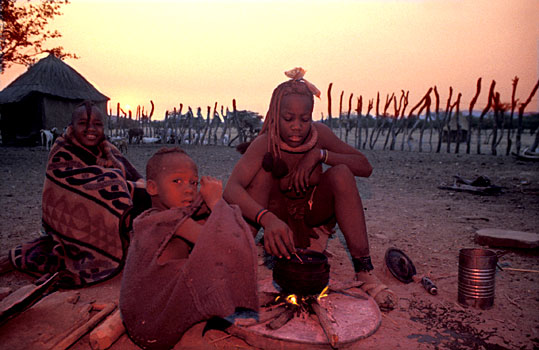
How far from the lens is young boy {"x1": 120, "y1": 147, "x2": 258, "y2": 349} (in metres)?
1.72

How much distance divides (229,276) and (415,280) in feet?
6.25

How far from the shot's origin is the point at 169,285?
6.00ft

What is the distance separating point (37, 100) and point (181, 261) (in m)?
20.7

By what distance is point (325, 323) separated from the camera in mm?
2070

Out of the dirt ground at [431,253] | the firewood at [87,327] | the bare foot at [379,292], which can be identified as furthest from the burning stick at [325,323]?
the firewood at [87,327]

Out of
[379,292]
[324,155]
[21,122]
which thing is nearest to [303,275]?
[379,292]

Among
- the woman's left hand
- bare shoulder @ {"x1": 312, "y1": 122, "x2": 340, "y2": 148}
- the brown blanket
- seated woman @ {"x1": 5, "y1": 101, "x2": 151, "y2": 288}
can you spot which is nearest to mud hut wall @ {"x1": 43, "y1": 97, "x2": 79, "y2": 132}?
seated woman @ {"x1": 5, "y1": 101, "x2": 151, "y2": 288}

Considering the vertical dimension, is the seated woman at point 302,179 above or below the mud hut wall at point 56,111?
below

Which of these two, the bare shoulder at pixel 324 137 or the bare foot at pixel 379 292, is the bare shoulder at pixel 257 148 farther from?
the bare foot at pixel 379 292

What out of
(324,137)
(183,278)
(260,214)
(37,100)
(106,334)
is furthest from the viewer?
(37,100)

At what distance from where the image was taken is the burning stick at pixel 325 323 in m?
1.95

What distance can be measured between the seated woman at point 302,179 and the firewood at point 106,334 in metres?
1.01

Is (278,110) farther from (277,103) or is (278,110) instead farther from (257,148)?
(257,148)

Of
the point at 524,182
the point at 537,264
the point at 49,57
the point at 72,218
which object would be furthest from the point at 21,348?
the point at 49,57
